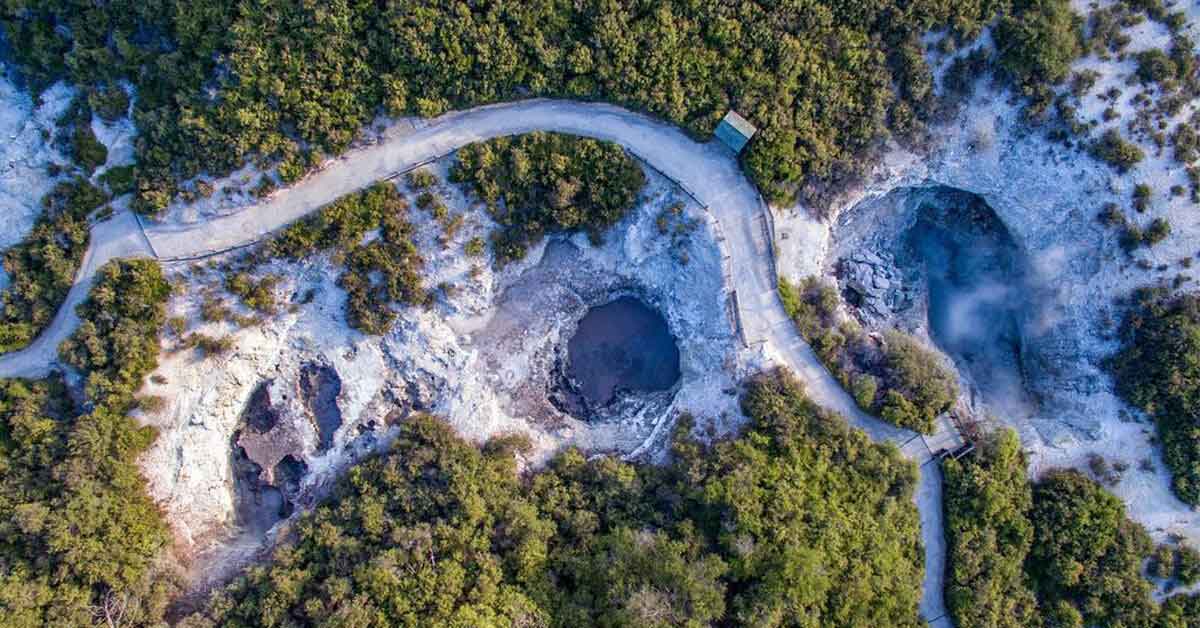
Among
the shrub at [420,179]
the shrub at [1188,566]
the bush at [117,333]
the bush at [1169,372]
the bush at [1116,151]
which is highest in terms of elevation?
the shrub at [420,179]

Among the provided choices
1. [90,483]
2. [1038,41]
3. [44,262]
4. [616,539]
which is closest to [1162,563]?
[1038,41]

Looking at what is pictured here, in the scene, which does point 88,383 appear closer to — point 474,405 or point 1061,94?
point 474,405

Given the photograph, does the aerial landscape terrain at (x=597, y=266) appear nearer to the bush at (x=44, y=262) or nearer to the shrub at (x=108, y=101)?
the bush at (x=44, y=262)

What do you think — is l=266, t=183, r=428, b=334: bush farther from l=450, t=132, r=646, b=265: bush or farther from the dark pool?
the dark pool

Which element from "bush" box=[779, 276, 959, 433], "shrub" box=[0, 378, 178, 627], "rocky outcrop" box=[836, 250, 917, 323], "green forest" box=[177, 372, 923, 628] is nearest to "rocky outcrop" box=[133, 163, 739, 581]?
"shrub" box=[0, 378, 178, 627]

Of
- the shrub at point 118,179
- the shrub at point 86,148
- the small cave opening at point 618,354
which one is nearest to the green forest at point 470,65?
the shrub at point 118,179

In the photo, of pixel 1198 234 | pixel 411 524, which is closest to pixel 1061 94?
pixel 1198 234
